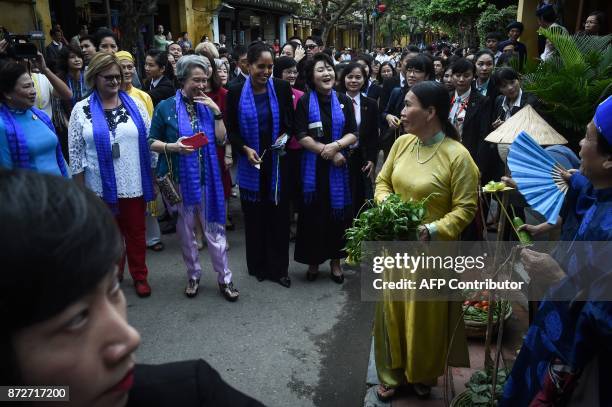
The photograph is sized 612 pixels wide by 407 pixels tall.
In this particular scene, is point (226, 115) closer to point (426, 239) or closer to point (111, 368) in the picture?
point (426, 239)

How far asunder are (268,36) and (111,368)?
1033 inches

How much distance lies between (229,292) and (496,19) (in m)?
13.7

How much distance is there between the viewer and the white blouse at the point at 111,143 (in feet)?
12.7

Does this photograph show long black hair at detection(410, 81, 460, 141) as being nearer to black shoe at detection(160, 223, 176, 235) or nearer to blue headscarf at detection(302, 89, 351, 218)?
blue headscarf at detection(302, 89, 351, 218)

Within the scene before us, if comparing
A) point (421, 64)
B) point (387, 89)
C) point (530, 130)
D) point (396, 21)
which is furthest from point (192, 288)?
point (396, 21)

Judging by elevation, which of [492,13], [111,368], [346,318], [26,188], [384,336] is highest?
[492,13]

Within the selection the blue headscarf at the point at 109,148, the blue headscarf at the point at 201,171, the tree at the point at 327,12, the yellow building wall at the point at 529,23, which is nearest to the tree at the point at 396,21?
the tree at the point at 327,12

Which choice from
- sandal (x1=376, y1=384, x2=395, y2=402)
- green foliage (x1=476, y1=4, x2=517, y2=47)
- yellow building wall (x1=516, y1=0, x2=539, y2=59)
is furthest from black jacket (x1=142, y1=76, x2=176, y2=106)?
green foliage (x1=476, y1=4, x2=517, y2=47)

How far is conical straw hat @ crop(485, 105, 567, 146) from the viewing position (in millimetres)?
2555

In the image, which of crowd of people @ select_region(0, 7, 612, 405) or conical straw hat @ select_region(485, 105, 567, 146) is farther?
crowd of people @ select_region(0, 7, 612, 405)

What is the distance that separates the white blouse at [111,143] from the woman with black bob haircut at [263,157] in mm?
874

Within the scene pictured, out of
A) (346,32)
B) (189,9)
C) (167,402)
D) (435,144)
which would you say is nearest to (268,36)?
(189,9)

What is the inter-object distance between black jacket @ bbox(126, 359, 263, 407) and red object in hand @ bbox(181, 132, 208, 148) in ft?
9.79

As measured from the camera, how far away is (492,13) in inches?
594
